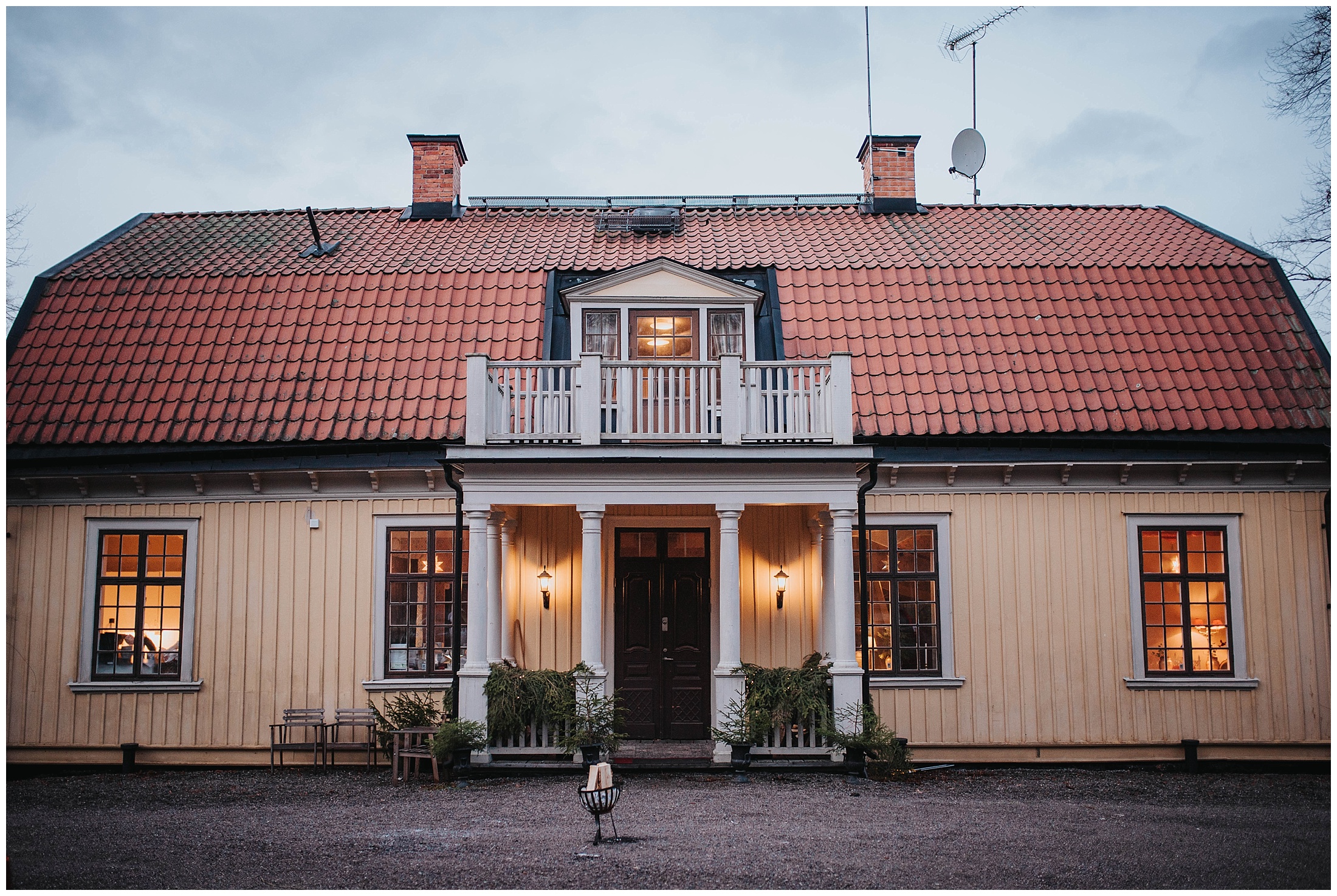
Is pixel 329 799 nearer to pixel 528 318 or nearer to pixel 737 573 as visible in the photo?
pixel 737 573

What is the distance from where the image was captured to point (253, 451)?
11.5 meters

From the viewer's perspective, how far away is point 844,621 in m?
10.3

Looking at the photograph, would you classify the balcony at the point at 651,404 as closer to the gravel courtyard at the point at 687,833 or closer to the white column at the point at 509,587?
the white column at the point at 509,587

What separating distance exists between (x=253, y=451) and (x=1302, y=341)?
41.5ft

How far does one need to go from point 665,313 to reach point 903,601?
457cm

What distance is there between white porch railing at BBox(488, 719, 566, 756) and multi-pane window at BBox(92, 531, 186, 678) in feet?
13.6

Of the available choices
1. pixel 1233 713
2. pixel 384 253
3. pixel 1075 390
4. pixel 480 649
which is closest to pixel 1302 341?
pixel 1075 390

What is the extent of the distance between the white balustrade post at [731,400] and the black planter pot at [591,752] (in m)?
3.36

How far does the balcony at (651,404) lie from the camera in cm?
1039

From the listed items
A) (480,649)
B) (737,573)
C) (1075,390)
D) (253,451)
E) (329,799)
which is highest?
(1075,390)

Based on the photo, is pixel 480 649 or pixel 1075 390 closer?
pixel 480 649

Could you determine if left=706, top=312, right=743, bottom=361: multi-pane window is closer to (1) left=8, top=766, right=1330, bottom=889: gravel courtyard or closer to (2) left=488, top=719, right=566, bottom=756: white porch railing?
(2) left=488, top=719, right=566, bottom=756: white porch railing

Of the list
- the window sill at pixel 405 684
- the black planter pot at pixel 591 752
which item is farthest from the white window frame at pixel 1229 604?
the window sill at pixel 405 684

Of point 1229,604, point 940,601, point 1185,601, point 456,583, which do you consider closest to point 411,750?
point 456,583
